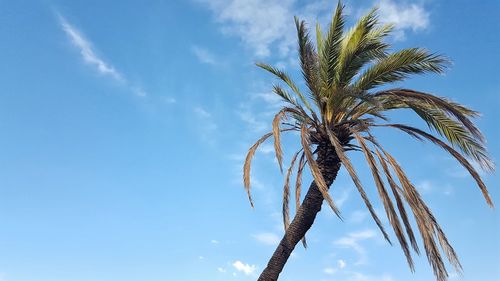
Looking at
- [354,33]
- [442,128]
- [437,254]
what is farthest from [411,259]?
[354,33]

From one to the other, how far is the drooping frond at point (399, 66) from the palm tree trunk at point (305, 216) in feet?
7.47

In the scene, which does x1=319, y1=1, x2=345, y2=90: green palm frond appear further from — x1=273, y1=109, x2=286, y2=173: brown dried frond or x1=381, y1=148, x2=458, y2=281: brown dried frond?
x1=381, y1=148, x2=458, y2=281: brown dried frond

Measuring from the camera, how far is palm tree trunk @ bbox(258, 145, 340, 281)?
15.1 m

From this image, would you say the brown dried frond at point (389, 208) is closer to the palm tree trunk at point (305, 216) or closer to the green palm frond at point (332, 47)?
the palm tree trunk at point (305, 216)

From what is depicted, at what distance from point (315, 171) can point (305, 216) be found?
2.15m

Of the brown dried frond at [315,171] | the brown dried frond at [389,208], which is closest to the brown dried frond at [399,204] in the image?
the brown dried frond at [389,208]

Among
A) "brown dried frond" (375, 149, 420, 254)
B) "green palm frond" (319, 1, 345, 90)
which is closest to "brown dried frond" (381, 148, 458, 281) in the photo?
"brown dried frond" (375, 149, 420, 254)

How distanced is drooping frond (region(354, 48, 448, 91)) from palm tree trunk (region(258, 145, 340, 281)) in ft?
7.47

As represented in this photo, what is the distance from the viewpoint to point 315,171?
13.6 meters

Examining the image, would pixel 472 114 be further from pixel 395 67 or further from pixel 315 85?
pixel 315 85

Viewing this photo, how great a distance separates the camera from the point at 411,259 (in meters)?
12.4

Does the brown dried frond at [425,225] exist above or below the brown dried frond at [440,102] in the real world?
below

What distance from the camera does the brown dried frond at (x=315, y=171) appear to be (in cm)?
1283

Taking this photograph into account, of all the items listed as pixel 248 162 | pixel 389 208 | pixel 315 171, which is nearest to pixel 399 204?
pixel 389 208
